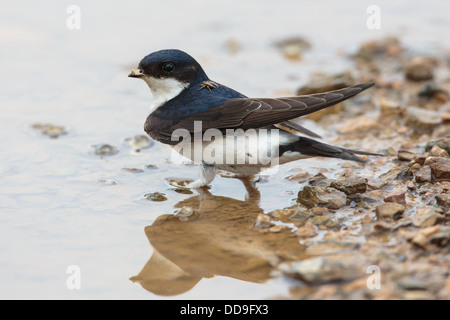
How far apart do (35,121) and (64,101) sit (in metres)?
0.63

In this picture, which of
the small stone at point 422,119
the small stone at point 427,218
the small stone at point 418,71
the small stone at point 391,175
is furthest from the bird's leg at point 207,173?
the small stone at point 418,71

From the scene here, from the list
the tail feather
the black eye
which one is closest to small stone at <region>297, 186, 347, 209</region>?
the tail feather

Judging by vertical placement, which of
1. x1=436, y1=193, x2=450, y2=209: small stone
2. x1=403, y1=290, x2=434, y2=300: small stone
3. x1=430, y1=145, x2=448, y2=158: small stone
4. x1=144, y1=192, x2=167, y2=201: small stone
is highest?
x1=430, y1=145, x2=448, y2=158: small stone

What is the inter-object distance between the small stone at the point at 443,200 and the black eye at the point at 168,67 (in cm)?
230

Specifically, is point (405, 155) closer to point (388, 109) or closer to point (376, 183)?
point (376, 183)

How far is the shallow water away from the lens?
3.79m

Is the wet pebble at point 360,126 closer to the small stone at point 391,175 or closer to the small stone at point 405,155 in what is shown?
the small stone at point 405,155

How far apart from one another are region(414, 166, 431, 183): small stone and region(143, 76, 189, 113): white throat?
6.51 ft

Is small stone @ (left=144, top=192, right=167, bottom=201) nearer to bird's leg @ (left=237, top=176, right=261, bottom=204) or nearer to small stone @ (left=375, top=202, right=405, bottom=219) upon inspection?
bird's leg @ (left=237, top=176, right=261, bottom=204)

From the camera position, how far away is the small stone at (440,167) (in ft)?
15.3

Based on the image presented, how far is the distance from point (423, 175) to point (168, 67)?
7.14 feet

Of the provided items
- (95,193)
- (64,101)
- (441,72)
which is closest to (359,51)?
(441,72)
